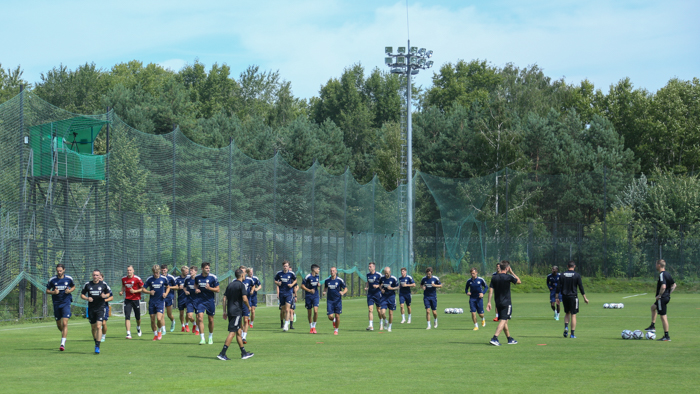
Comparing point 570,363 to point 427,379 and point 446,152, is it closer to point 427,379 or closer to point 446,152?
point 427,379

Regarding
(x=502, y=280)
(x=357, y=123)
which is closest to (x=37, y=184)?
(x=502, y=280)

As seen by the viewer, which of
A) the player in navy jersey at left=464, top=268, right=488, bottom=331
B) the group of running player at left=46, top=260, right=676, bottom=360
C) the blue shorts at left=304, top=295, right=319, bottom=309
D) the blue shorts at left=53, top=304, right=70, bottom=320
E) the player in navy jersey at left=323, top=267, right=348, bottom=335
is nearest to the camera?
the group of running player at left=46, top=260, right=676, bottom=360

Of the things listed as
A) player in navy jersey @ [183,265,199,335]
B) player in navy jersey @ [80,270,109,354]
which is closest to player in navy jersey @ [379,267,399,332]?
player in navy jersey @ [183,265,199,335]

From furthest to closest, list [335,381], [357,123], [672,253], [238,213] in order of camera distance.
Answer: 1. [357,123]
2. [672,253]
3. [238,213]
4. [335,381]

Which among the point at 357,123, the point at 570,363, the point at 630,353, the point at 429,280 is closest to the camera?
the point at 570,363

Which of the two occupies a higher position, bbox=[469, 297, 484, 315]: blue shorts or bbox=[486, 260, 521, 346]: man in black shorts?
bbox=[486, 260, 521, 346]: man in black shorts

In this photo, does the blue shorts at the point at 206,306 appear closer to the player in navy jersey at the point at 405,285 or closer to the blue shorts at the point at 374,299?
the blue shorts at the point at 374,299

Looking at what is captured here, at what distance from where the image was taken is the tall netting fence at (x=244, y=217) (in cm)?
2623

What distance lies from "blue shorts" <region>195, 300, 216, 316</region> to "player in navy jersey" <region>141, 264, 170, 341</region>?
1.52 meters

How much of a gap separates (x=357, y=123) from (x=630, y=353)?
74822 millimetres

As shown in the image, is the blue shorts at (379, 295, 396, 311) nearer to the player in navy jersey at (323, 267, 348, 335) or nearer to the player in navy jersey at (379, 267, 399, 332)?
the player in navy jersey at (379, 267, 399, 332)

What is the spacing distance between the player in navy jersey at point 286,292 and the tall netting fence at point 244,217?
7539 millimetres

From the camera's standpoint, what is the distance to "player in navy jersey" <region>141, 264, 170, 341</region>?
20.8 metres

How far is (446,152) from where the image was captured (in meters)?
76.6
